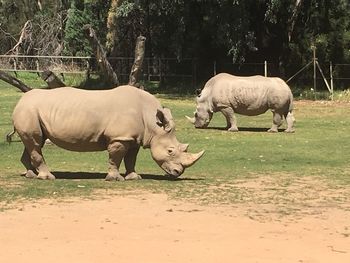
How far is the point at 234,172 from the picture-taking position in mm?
12344

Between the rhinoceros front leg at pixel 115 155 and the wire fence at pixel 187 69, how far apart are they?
23486 mm

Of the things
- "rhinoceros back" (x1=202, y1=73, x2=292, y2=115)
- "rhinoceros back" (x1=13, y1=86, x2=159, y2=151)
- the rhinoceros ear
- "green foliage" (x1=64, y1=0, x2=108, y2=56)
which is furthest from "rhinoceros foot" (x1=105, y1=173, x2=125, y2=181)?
"green foliage" (x1=64, y1=0, x2=108, y2=56)

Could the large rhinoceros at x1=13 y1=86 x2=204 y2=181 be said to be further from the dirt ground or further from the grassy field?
the dirt ground

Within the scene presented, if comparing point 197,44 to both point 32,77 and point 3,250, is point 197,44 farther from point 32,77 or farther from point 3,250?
point 3,250

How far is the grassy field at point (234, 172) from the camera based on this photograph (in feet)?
31.8

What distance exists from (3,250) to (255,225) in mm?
2847

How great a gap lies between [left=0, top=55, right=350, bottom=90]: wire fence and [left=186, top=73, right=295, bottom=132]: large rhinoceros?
1380 centimetres

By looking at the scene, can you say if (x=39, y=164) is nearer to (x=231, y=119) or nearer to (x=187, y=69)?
(x=231, y=119)

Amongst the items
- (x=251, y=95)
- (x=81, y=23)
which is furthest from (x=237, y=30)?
(x=81, y=23)

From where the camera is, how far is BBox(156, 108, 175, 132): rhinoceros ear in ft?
35.8

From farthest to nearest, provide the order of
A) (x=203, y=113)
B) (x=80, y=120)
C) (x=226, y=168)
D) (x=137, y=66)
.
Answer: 1. (x=203, y=113)
2. (x=137, y=66)
3. (x=226, y=168)
4. (x=80, y=120)

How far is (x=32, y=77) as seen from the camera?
47.6m

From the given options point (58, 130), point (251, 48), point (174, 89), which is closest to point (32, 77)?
point (174, 89)

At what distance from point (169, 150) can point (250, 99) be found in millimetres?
8984
